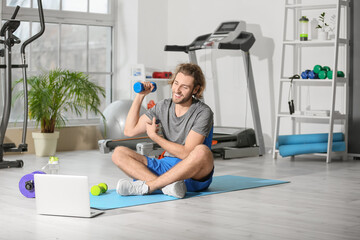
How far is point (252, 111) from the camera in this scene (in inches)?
263

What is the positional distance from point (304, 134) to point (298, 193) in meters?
2.12

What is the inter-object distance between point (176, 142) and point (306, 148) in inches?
98.8

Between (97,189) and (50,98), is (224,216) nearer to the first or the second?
(97,189)

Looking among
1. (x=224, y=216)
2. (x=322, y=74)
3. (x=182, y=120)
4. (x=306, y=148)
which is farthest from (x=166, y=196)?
(x=322, y=74)

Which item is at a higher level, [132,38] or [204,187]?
[132,38]

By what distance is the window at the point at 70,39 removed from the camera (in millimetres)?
6953

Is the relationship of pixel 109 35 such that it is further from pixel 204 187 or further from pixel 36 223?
pixel 36 223

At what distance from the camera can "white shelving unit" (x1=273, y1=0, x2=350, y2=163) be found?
603 cm

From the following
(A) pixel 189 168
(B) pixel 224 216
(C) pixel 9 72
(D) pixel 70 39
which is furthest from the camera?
(D) pixel 70 39

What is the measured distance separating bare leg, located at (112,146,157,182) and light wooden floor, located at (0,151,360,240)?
26cm

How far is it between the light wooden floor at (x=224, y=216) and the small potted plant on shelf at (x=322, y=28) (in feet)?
5.74

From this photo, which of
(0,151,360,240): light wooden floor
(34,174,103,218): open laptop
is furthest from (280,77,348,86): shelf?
(34,174,103,218): open laptop

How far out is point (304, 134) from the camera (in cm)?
621

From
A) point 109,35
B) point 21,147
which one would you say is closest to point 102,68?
point 109,35
